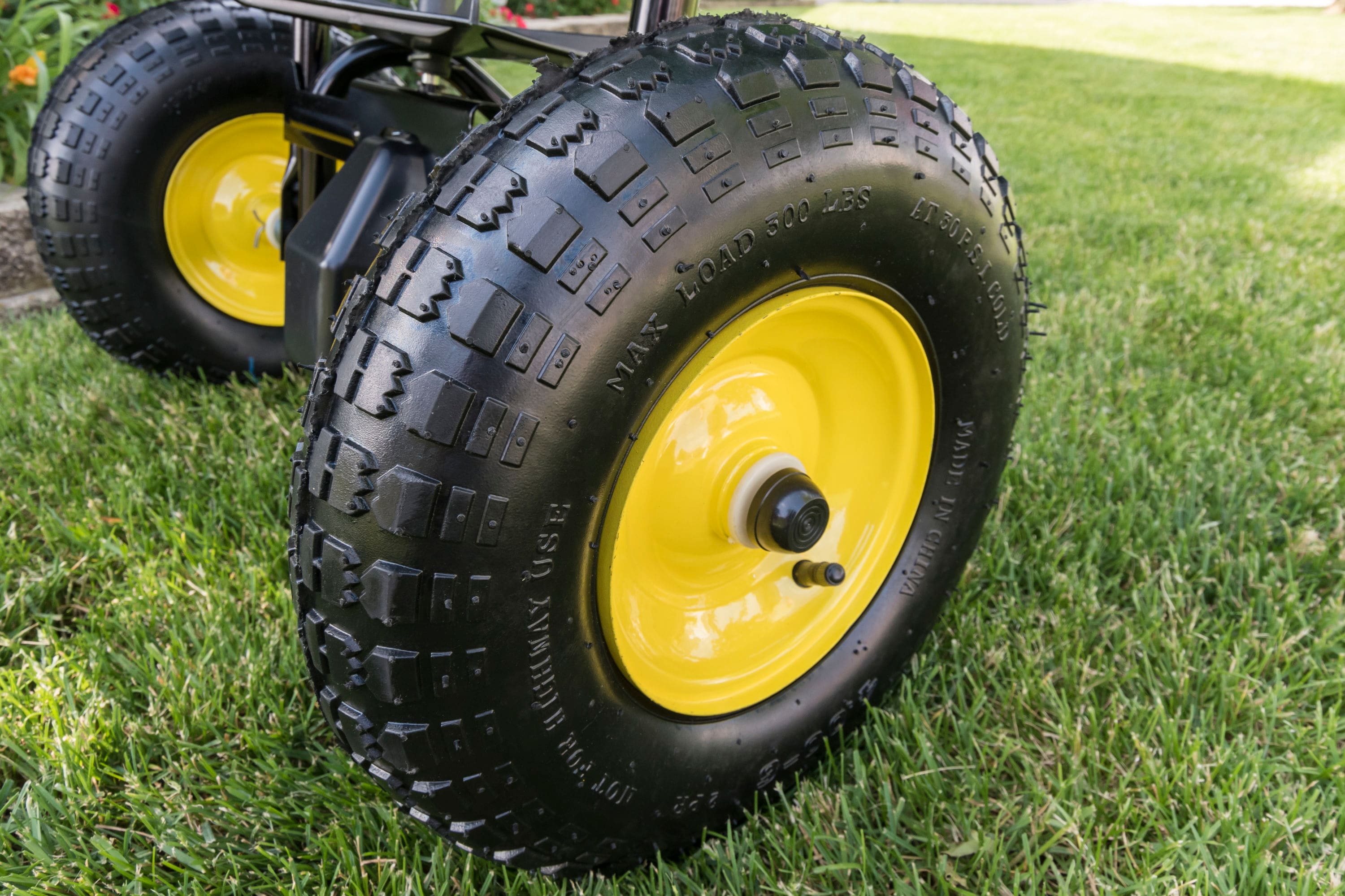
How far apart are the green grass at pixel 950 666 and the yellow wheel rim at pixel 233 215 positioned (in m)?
0.22

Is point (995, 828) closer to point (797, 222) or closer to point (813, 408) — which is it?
point (813, 408)

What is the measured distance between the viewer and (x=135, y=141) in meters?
1.73

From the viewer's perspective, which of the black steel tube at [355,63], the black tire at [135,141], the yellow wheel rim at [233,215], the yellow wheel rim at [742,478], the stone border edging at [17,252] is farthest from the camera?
the stone border edging at [17,252]

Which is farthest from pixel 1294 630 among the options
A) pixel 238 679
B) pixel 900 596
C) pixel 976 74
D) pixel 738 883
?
pixel 976 74

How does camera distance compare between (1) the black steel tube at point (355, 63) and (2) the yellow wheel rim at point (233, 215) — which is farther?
(2) the yellow wheel rim at point (233, 215)

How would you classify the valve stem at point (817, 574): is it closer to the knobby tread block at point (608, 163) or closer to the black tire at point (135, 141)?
the knobby tread block at point (608, 163)

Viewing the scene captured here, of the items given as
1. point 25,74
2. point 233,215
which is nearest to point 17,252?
point 25,74

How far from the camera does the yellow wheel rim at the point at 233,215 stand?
189 centimetres

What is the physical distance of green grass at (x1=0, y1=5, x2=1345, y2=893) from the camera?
1.07 metres

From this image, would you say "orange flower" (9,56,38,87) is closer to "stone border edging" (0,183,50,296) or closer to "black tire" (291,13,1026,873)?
"stone border edging" (0,183,50,296)

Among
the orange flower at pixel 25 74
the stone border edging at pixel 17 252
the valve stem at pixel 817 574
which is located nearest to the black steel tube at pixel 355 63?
the valve stem at pixel 817 574

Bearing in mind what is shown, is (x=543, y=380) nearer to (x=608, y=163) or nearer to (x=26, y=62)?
(x=608, y=163)

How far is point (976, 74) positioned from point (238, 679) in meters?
7.95

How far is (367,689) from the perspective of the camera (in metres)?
0.79
